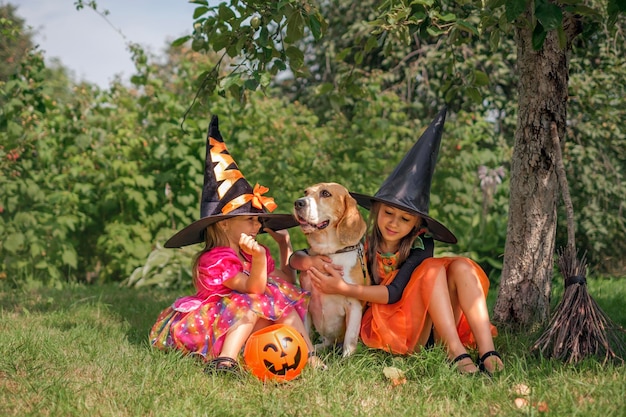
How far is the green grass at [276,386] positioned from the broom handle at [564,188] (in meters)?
0.60

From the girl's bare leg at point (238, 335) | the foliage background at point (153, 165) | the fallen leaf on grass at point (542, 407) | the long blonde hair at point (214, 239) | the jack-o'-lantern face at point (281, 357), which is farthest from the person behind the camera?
the foliage background at point (153, 165)

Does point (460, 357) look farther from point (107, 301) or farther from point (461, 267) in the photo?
point (107, 301)

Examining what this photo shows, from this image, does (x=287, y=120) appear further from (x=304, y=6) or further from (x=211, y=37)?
(x=304, y=6)

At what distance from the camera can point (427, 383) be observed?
316 cm

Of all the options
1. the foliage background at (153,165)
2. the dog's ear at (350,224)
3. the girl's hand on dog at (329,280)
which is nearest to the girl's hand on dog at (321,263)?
the girl's hand on dog at (329,280)

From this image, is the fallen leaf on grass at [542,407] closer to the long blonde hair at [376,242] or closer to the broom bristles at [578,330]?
the broom bristles at [578,330]

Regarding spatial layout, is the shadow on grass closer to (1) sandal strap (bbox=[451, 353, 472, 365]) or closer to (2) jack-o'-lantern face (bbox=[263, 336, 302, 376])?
(2) jack-o'-lantern face (bbox=[263, 336, 302, 376])

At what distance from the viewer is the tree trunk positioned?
401 cm

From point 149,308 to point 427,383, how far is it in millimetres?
2645

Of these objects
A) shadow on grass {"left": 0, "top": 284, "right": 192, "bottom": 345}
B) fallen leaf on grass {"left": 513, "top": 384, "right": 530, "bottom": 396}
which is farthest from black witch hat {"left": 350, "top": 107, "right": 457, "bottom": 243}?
shadow on grass {"left": 0, "top": 284, "right": 192, "bottom": 345}

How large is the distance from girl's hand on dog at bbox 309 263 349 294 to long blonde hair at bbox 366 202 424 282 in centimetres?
30

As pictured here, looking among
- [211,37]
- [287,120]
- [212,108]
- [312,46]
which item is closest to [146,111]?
[212,108]

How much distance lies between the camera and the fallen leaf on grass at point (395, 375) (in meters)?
3.21

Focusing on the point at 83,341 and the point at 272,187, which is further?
the point at 272,187
